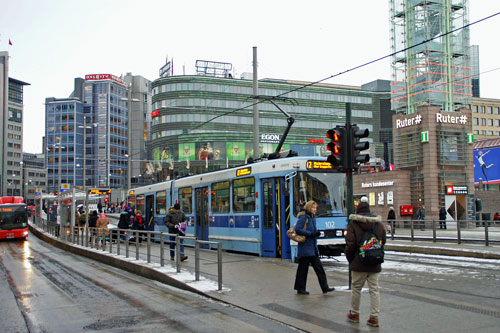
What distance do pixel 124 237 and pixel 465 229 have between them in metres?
12.7

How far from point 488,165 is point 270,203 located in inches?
1950

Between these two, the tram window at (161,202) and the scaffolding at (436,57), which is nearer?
the tram window at (161,202)

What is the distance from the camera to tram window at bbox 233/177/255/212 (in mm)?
15666

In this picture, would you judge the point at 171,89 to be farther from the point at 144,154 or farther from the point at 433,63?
the point at 433,63

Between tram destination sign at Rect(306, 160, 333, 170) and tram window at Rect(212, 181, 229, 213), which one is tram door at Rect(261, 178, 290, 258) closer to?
tram destination sign at Rect(306, 160, 333, 170)

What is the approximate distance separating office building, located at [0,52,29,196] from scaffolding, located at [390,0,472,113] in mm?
125119

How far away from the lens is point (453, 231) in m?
25.0

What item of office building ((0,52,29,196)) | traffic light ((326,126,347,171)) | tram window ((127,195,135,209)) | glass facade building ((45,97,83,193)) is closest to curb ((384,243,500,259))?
traffic light ((326,126,347,171))

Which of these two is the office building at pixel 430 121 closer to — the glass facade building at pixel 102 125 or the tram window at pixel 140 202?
the tram window at pixel 140 202

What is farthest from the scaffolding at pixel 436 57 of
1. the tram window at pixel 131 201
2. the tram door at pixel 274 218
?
the tram door at pixel 274 218

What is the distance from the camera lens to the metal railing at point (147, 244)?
35.1ft

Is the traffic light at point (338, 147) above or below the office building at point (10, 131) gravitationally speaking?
below

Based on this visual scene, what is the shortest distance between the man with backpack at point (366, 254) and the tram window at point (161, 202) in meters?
17.2

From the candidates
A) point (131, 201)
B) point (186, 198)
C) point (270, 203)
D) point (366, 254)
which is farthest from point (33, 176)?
point (366, 254)
